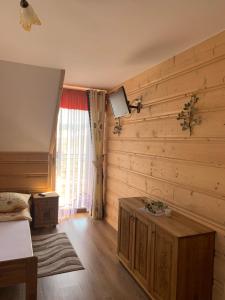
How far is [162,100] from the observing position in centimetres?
276

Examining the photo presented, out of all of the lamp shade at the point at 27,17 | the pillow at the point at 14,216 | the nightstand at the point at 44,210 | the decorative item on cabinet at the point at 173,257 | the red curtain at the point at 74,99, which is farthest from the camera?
the red curtain at the point at 74,99

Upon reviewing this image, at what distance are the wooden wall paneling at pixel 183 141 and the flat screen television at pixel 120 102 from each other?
0.18 m

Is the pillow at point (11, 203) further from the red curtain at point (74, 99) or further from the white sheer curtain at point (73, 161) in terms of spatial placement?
the red curtain at point (74, 99)

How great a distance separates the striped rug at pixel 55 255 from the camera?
2.64 metres

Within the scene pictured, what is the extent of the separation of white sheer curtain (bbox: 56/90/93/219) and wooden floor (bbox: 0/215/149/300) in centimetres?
109

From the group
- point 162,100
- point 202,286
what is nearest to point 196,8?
point 162,100

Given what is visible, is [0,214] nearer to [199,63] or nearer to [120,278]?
[120,278]

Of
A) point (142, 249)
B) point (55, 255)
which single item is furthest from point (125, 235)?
point (55, 255)

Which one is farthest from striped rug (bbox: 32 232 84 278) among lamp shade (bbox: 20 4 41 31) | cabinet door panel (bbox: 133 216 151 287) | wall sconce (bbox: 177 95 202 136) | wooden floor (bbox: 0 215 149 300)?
lamp shade (bbox: 20 4 41 31)

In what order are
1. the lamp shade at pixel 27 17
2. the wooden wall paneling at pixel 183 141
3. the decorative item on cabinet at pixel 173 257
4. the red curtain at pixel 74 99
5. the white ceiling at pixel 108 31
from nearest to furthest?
the lamp shade at pixel 27 17, the white ceiling at pixel 108 31, the decorative item on cabinet at pixel 173 257, the wooden wall paneling at pixel 183 141, the red curtain at pixel 74 99

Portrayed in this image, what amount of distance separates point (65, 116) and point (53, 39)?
201 cm

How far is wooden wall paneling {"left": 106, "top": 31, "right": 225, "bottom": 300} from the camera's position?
1.99 meters

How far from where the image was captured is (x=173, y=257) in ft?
6.21

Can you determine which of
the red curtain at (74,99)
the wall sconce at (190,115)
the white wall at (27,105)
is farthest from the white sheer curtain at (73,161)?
the wall sconce at (190,115)
